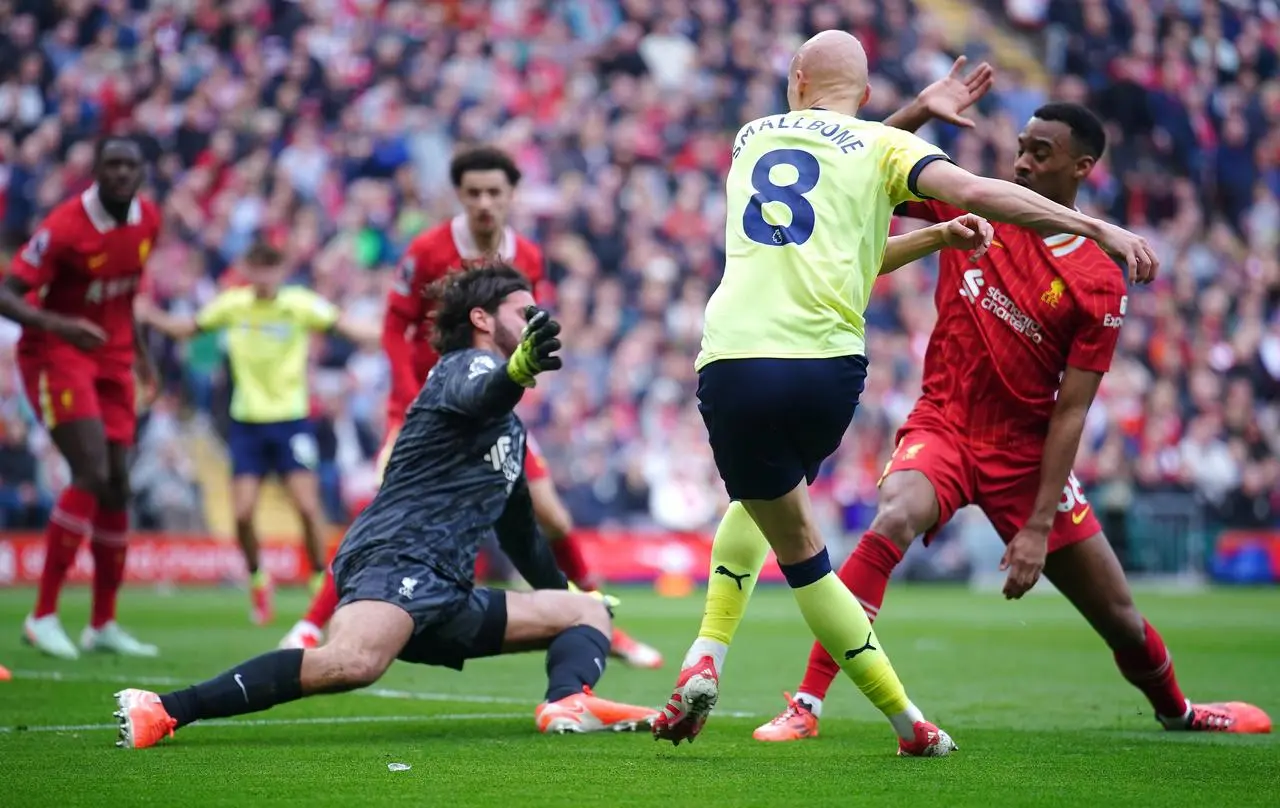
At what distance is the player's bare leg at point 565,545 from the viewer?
8.93 m

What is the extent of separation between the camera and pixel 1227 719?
706cm

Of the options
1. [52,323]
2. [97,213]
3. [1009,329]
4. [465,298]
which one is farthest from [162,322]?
[1009,329]

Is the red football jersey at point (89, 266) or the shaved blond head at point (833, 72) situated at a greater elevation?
the shaved blond head at point (833, 72)

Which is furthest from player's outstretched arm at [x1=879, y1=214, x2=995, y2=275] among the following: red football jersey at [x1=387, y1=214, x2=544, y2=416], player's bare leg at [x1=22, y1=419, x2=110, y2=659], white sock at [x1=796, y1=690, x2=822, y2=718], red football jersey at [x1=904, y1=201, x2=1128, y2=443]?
player's bare leg at [x1=22, y1=419, x2=110, y2=659]

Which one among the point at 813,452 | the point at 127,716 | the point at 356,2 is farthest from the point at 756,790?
the point at 356,2

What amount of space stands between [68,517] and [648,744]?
549 cm

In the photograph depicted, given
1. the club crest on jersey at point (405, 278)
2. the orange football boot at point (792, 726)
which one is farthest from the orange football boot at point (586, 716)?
the club crest on jersey at point (405, 278)

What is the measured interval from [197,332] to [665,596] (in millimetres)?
7271

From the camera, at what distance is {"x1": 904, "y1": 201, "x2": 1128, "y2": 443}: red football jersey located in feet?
22.3

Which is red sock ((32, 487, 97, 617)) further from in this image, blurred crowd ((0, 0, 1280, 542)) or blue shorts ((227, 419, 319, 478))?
blurred crowd ((0, 0, 1280, 542))

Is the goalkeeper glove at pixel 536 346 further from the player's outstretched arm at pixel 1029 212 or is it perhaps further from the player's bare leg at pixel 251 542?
the player's bare leg at pixel 251 542

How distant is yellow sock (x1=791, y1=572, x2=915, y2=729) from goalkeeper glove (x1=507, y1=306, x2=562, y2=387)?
3.83ft

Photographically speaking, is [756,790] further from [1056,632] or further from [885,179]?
[1056,632]

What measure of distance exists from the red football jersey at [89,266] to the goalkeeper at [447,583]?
4.35 metres
